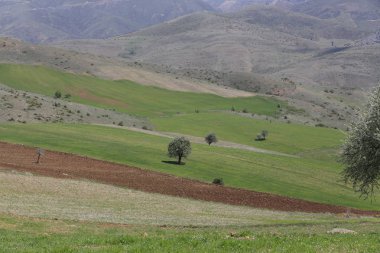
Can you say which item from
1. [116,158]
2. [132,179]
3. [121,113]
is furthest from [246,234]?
[121,113]

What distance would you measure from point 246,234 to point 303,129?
6075 inches

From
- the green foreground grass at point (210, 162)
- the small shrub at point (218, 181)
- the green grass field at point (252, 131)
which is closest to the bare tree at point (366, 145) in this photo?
the green foreground grass at point (210, 162)

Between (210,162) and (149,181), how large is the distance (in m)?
28.0

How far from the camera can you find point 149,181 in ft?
251

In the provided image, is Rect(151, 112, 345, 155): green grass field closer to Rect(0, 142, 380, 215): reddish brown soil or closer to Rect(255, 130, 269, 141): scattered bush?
Rect(255, 130, 269, 141): scattered bush

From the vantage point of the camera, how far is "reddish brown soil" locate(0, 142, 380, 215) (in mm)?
70000

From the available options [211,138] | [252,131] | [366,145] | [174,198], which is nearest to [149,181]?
[174,198]

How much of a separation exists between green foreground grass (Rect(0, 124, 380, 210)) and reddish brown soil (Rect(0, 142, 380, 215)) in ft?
22.7

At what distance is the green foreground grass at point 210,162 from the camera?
86250 mm

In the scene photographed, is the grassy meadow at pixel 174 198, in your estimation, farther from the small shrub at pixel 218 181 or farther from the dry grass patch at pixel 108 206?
the small shrub at pixel 218 181

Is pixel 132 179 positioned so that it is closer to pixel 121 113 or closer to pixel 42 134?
pixel 42 134

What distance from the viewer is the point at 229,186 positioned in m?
82.2

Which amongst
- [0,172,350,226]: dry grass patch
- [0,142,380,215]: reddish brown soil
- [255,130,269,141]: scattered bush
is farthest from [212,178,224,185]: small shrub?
[255,130,269,141]: scattered bush

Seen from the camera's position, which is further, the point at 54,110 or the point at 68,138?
the point at 54,110
